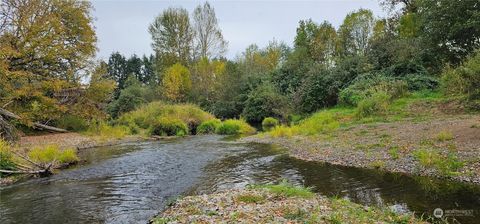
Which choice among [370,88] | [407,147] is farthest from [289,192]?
[370,88]

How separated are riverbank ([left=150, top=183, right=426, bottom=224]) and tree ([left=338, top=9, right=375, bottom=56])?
40.2 metres

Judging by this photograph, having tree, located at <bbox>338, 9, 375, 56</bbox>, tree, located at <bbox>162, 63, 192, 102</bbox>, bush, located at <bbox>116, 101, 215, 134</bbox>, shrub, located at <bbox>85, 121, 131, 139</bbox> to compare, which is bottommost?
shrub, located at <bbox>85, 121, 131, 139</bbox>

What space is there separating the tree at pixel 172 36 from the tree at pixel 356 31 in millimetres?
24318

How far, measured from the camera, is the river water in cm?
966

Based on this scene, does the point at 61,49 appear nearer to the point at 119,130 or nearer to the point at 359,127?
the point at 119,130

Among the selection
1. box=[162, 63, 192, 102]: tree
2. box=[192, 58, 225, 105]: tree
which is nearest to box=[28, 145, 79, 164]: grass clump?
box=[162, 63, 192, 102]: tree

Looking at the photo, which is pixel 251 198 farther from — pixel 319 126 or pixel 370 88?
pixel 370 88

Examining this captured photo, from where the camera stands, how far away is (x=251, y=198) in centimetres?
963

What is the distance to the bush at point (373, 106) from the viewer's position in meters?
26.0

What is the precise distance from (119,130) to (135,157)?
14072 millimetres

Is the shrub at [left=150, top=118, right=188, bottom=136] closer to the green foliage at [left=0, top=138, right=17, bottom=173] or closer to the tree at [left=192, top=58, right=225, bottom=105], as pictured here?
the tree at [left=192, top=58, right=225, bottom=105]

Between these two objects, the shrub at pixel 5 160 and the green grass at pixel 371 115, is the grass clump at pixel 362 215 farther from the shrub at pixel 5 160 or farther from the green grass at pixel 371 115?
the green grass at pixel 371 115

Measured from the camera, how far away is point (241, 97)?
158ft

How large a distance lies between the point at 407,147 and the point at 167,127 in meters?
23.5
